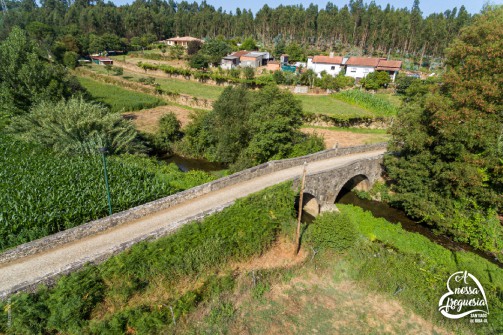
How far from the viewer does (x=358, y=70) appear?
6825 cm

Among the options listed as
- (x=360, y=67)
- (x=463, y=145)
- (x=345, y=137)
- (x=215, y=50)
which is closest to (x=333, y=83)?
(x=360, y=67)

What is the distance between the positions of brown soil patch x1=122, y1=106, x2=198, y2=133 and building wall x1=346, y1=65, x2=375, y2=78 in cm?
4146

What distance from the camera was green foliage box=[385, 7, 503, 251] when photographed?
18672mm

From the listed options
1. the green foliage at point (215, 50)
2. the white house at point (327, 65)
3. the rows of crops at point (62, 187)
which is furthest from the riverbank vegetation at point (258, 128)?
the green foliage at point (215, 50)

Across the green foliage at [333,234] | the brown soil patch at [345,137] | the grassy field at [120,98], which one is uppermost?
the grassy field at [120,98]

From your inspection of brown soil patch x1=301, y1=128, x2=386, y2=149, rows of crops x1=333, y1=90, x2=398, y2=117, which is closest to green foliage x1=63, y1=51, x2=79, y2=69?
rows of crops x1=333, y1=90, x2=398, y2=117

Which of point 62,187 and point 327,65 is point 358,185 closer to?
point 62,187

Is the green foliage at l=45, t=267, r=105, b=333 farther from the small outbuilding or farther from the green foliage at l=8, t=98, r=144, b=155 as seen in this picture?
the small outbuilding

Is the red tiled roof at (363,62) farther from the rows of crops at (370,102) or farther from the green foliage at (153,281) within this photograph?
the green foliage at (153,281)

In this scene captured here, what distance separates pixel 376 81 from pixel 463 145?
1746 inches

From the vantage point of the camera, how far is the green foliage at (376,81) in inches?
2312

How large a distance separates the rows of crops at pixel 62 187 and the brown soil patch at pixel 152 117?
14576 mm

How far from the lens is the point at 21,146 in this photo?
25656mm

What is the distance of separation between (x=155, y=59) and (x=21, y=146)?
66882mm
